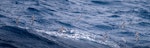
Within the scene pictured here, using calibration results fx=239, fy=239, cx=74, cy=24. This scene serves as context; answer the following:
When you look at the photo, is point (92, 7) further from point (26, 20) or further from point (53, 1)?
point (26, 20)

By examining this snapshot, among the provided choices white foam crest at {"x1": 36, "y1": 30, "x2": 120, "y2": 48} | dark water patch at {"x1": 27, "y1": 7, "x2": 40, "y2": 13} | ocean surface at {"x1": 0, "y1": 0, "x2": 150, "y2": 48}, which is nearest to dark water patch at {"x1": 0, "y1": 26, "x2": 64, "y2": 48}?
ocean surface at {"x1": 0, "y1": 0, "x2": 150, "y2": 48}

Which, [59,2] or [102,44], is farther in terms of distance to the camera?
[59,2]

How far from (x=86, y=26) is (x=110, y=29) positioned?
115 cm

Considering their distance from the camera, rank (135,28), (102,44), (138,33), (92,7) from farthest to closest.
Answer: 1. (92,7)
2. (135,28)
3. (138,33)
4. (102,44)

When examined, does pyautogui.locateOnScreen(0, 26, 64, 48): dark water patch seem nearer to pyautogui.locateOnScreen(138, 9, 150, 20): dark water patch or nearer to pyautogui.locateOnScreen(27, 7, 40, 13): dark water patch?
pyautogui.locateOnScreen(27, 7, 40, 13): dark water patch

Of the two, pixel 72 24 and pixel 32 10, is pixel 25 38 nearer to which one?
pixel 72 24

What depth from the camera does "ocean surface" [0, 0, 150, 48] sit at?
795cm

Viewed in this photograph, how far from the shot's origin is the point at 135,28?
1165 cm

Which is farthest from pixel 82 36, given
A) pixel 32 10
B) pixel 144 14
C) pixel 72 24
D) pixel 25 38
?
pixel 144 14

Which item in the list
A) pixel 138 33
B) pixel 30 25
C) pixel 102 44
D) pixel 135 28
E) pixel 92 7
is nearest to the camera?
pixel 102 44

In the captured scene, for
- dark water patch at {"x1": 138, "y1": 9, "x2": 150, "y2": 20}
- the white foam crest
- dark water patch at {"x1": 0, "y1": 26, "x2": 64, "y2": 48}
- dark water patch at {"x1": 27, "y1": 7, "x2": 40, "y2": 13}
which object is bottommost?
dark water patch at {"x1": 138, "y1": 9, "x2": 150, "y2": 20}

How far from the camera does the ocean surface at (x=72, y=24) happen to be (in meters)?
7.95

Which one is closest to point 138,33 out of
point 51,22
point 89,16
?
point 89,16

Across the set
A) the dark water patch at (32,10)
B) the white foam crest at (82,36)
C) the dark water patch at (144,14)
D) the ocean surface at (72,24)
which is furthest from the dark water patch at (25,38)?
the dark water patch at (144,14)
